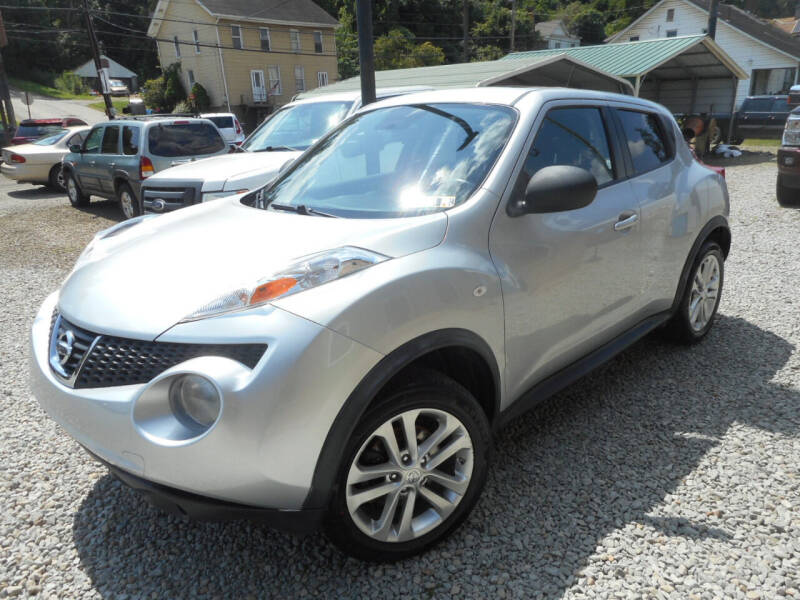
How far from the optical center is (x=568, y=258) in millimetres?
2830

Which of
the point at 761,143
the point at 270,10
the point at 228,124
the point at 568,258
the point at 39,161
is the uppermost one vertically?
the point at 270,10

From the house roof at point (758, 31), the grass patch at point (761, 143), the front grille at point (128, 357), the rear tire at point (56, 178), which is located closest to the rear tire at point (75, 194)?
the rear tire at point (56, 178)

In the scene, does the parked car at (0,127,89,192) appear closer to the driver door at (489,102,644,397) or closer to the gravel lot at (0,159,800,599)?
the gravel lot at (0,159,800,599)

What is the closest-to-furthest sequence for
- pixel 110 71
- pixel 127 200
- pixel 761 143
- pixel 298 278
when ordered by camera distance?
pixel 298 278 < pixel 127 200 < pixel 761 143 < pixel 110 71

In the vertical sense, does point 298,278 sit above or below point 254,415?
above

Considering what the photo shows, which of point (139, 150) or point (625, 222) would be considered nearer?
point (625, 222)

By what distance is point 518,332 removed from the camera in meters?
2.61

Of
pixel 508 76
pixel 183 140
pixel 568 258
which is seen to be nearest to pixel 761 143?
pixel 508 76

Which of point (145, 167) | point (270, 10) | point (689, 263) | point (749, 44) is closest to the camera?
point (689, 263)

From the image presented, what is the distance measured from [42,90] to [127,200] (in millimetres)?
60745

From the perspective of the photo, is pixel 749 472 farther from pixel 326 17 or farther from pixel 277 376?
pixel 326 17

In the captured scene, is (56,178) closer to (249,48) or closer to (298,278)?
(298,278)

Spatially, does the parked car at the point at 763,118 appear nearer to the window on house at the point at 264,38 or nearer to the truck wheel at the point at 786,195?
the truck wheel at the point at 786,195

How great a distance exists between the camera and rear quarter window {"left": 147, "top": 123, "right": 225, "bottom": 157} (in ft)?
32.1
